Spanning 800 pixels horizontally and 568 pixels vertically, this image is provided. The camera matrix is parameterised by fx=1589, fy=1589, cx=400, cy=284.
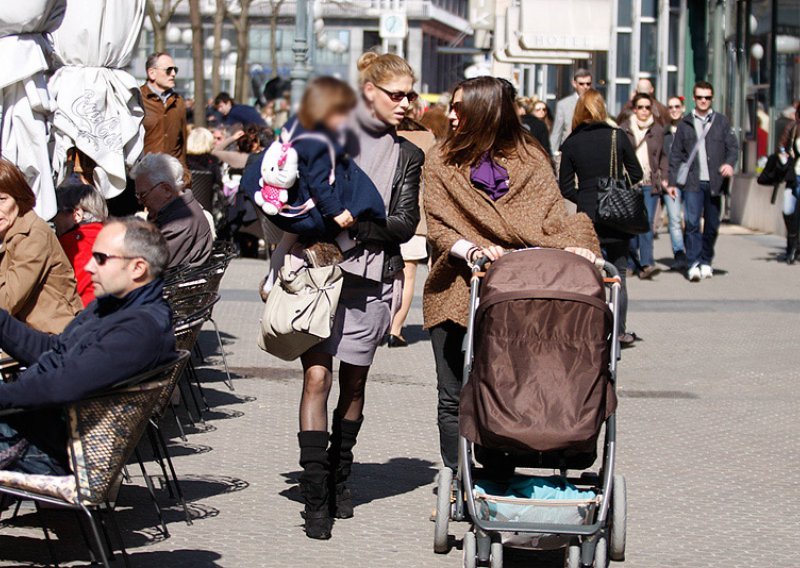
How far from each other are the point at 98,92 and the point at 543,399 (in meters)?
4.11

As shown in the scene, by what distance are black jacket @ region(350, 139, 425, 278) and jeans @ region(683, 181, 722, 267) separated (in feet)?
34.6

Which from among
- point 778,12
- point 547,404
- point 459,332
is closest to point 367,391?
point 459,332

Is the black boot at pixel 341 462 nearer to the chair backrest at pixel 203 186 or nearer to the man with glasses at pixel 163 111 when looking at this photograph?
the man with glasses at pixel 163 111

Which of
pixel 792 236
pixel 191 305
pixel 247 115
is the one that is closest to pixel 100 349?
pixel 191 305

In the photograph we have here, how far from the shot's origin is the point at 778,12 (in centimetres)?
2291

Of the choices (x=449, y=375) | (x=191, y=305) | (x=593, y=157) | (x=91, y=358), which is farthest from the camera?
(x=593, y=157)

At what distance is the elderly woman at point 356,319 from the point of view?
6.23 meters

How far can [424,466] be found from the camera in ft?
24.9

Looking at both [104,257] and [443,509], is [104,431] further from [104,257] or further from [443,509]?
[443,509]

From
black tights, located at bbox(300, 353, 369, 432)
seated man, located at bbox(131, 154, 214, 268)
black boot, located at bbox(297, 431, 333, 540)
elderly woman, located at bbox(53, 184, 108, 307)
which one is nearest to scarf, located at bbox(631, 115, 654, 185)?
seated man, located at bbox(131, 154, 214, 268)

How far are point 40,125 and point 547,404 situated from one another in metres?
3.62

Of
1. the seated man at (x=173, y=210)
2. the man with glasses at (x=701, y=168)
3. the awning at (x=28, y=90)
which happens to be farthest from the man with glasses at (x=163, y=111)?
the man with glasses at (x=701, y=168)

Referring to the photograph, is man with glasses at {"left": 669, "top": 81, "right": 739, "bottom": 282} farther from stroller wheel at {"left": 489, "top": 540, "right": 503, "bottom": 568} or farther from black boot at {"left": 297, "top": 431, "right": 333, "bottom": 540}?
stroller wheel at {"left": 489, "top": 540, "right": 503, "bottom": 568}

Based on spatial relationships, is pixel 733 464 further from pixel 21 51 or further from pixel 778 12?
pixel 778 12
